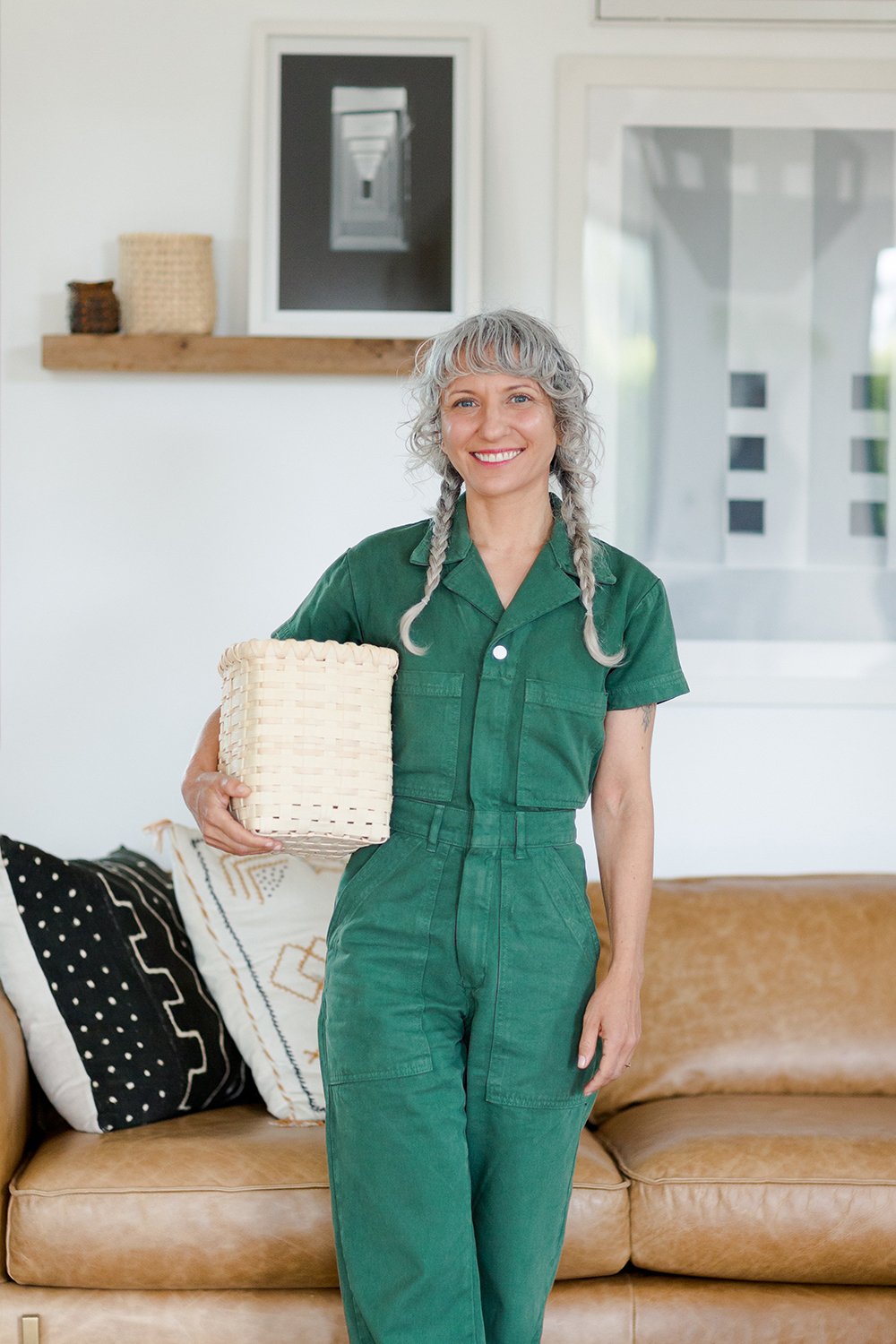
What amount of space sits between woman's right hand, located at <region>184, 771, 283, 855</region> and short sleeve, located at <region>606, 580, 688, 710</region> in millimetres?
473

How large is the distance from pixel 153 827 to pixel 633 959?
41.8 inches

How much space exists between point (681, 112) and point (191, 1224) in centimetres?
233

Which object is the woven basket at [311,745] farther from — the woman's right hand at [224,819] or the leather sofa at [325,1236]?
the leather sofa at [325,1236]

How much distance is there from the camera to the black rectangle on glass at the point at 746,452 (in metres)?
2.63

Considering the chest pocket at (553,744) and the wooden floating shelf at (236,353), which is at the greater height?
the wooden floating shelf at (236,353)

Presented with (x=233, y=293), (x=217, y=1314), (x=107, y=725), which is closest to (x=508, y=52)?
(x=233, y=293)

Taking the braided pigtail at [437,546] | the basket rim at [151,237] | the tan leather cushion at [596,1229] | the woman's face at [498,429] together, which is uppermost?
the basket rim at [151,237]

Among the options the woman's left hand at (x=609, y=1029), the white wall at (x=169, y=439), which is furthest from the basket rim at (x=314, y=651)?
the white wall at (x=169, y=439)

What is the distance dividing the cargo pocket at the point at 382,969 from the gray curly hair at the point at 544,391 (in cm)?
27

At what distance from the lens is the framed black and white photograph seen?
99.8 inches

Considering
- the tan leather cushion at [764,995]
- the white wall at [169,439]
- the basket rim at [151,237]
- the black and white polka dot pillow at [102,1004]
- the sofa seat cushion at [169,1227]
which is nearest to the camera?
the sofa seat cushion at [169,1227]

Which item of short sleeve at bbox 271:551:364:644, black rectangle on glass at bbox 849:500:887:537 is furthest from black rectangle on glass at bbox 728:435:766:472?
short sleeve at bbox 271:551:364:644

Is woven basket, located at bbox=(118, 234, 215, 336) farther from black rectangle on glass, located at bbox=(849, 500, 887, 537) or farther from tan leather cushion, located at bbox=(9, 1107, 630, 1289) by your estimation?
tan leather cushion, located at bbox=(9, 1107, 630, 1289)

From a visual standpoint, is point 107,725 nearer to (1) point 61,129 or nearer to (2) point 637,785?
(1) point 61,129
